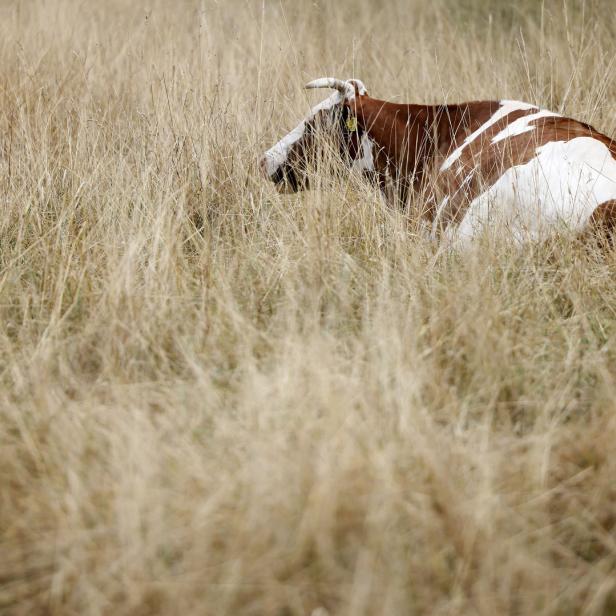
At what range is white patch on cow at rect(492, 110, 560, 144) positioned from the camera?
346 centimetres

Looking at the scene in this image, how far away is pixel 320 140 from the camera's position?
369 centimetres

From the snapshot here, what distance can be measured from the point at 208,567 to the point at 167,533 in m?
0.11

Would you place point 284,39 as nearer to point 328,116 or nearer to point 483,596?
point 328,116

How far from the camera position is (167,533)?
1647mm

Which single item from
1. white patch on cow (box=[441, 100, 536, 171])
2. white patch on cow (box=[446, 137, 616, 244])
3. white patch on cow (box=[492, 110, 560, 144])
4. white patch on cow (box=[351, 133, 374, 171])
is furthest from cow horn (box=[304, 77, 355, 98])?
white patch on cow (box=[446, 137, 616, 244])

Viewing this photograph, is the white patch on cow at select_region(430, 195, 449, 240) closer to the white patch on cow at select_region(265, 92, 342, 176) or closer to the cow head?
the cow head

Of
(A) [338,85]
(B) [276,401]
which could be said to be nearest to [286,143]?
(A) [338,85]

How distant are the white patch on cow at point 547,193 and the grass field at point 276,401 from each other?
0.55 ft

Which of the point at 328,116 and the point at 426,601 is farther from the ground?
the point at 328,116

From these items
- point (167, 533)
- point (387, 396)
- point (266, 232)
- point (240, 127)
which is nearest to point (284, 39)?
point (240, 127)

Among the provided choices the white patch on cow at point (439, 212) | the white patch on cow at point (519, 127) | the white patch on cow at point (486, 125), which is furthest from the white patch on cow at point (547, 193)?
the white patch on cow at point (486, 125)

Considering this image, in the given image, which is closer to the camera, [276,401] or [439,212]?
[276,401]

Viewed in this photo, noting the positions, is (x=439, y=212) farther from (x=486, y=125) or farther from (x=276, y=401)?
(x=276, y=401)

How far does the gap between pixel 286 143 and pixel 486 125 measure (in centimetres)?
87
